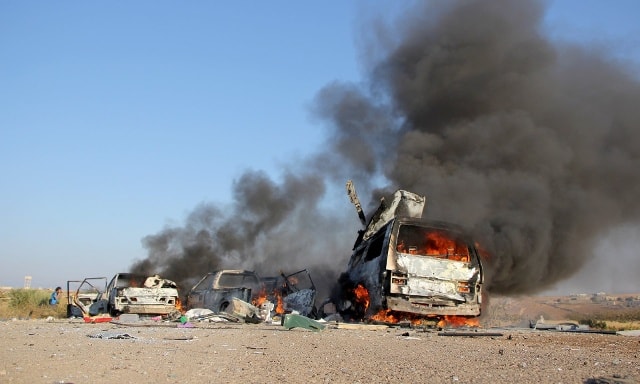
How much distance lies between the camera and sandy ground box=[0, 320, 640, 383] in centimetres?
467

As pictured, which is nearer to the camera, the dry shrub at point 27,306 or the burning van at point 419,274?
the burning van at point 419,274

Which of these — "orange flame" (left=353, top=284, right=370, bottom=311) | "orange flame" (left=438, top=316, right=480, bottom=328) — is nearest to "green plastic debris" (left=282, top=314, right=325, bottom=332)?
"orange flame" (left=353, top=284, right=370, bottom=311)

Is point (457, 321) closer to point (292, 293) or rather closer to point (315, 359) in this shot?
point (315, 359)

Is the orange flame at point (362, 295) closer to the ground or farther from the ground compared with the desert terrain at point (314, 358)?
farther from the ground

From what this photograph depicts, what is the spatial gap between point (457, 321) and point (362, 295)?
5.93 ft

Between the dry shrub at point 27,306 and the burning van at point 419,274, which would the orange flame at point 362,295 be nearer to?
the burning van at point 419,274

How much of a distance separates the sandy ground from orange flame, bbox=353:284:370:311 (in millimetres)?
2222

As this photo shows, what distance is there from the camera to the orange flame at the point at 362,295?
1097 centimetres

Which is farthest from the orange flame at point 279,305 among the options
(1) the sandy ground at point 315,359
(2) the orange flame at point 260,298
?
(1) the sandy ground at point 315,359

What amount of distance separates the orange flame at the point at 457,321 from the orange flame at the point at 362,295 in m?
1.38

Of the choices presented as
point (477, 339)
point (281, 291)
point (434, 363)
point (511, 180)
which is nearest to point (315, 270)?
point (281, 291)

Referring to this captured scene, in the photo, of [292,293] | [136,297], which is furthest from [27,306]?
[292,293]

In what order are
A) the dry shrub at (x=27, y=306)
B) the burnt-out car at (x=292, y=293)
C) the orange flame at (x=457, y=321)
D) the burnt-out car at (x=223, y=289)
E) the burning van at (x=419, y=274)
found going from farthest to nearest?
the dry shrub at (x=27, y=306) < the burnt-out car at (x=223, y=289) < the burnt-out car at (x=292, y=293) < the orange flame at (x=457, y=321) < the burning van at (x=419, y=274)

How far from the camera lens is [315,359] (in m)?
5.81
